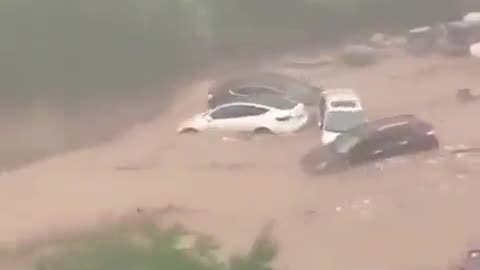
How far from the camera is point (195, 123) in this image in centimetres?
228

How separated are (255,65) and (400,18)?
46cm

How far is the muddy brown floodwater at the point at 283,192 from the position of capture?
180 centimetres

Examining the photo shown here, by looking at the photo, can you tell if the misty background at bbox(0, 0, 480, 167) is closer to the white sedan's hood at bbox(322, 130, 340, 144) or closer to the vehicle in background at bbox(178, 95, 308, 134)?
the vehicle in background at bbox(178, 95, 308, 134)

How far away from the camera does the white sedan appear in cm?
226

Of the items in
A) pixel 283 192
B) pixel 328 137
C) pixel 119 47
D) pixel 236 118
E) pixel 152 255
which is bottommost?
pixel 152 255

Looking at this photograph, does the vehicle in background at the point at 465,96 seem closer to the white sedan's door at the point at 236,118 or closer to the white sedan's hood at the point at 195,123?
the white sedan's door at the point at 236,118

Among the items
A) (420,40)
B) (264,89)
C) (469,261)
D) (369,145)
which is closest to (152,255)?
(469,261)

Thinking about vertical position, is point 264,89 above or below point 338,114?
above

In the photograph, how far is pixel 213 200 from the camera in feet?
6.52

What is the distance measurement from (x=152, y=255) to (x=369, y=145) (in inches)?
29.7

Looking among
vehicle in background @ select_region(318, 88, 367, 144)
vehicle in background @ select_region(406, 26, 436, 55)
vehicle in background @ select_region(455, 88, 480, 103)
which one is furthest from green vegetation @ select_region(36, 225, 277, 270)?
vehicle in background @ select_region(406, 26, 436, 55)

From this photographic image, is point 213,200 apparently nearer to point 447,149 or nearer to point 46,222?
point 46,222

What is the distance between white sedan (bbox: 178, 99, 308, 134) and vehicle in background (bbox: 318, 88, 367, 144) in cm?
5

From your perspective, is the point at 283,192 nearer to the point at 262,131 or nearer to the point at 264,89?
the point at 262,131
